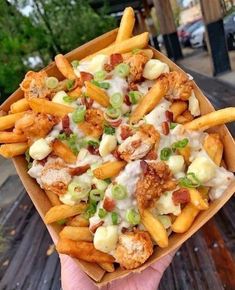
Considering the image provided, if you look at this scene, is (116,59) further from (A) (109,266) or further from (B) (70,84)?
(A) (109,266)

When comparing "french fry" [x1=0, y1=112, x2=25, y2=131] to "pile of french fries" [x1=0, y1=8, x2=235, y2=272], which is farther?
"french fry" [x1=0, y1=112, x2=25, y2=131]

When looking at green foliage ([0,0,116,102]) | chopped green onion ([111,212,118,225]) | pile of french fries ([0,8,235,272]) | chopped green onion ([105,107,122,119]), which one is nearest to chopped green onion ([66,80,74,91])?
pile of french fries ([0,8,235,272])

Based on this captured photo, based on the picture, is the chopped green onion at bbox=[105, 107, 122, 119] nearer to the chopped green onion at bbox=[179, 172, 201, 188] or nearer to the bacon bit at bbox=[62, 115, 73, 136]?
the bacon bit at bbox=[62, 115, 73, 136]

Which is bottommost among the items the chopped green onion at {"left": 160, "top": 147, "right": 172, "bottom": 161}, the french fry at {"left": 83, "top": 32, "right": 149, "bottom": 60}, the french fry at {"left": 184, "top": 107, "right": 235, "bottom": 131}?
the chopped green onion at {"left": 160, "top": 147, "right": 172, "bottom": 161}

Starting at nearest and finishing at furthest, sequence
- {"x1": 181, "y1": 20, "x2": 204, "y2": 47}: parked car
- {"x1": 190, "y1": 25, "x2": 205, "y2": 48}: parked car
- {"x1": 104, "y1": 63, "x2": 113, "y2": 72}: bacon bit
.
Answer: {"x1": 104, "y1": 63, "x2": 113, "y2": 72}: bacon bit → {"x1": 190, "y1": 25, "x2": 205, "y2": 48}: parked car → {"x1": 181, "y1": 20, "x2": 204, "y2": 47}: parked car

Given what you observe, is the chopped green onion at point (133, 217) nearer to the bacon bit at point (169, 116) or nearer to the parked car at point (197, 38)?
the bacon bit at point (169, 116)
